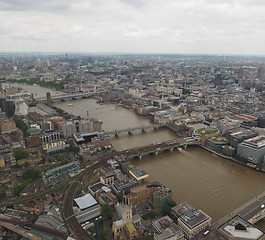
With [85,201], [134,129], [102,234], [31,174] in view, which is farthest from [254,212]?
[134,129]

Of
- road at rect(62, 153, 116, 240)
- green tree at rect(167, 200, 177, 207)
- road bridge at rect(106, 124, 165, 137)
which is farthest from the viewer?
road bridge at rect(106, 124, 165, 137)

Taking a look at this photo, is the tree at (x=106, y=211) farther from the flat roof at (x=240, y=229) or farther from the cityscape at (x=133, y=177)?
the flat roof at (x=240, y=229)

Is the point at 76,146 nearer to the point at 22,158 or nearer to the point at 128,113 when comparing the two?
Result: the point at 22,158

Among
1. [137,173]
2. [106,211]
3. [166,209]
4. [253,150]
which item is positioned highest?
[253,150]

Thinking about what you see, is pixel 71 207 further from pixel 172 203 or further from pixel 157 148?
pixel 157 148

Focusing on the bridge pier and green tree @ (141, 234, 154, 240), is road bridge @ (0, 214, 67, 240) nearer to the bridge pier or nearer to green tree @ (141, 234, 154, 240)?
green tree @ (141, 234, 154, 240)

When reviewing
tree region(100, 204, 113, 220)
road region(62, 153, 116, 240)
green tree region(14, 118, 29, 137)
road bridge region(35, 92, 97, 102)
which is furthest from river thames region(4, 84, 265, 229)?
road bridge region(35, 92, 97, 102)

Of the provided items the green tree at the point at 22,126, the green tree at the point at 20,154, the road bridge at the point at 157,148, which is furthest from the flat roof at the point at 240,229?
the green tree at the point at 22,126
